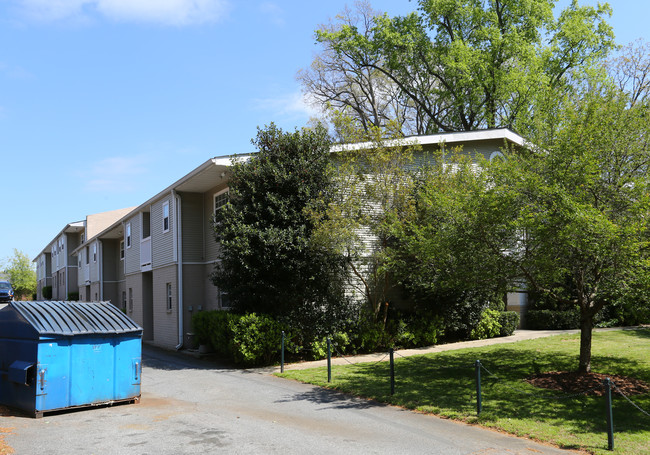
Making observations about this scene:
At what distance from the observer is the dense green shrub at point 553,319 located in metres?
21.7

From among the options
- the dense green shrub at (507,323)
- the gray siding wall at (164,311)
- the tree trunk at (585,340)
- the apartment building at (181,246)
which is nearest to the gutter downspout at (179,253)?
the apartment building at (181,246)

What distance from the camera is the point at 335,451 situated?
295 inches

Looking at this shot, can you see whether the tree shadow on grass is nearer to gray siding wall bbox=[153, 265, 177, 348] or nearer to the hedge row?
the hedge row

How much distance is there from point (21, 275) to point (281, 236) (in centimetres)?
7976

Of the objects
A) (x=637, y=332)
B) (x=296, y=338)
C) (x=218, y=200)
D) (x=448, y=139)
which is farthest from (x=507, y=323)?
(x=218, y=200)

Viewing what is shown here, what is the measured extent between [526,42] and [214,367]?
84.9 ft

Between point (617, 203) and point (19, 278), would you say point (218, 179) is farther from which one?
point (19, 278)

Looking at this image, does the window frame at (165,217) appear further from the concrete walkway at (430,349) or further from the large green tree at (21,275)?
the large green tree at (21,275)

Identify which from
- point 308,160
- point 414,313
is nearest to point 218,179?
point 308,160

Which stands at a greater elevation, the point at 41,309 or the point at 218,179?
the point at 218,179

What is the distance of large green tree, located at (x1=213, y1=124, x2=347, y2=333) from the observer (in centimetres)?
1540

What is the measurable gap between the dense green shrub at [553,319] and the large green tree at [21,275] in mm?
77102

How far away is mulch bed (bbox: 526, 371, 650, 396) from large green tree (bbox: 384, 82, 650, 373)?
1.15 feet

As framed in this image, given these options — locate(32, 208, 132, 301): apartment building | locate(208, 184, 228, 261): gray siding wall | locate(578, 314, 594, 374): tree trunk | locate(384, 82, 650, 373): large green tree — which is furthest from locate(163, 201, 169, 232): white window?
locate(32, 208, 132, 301): apartment building
